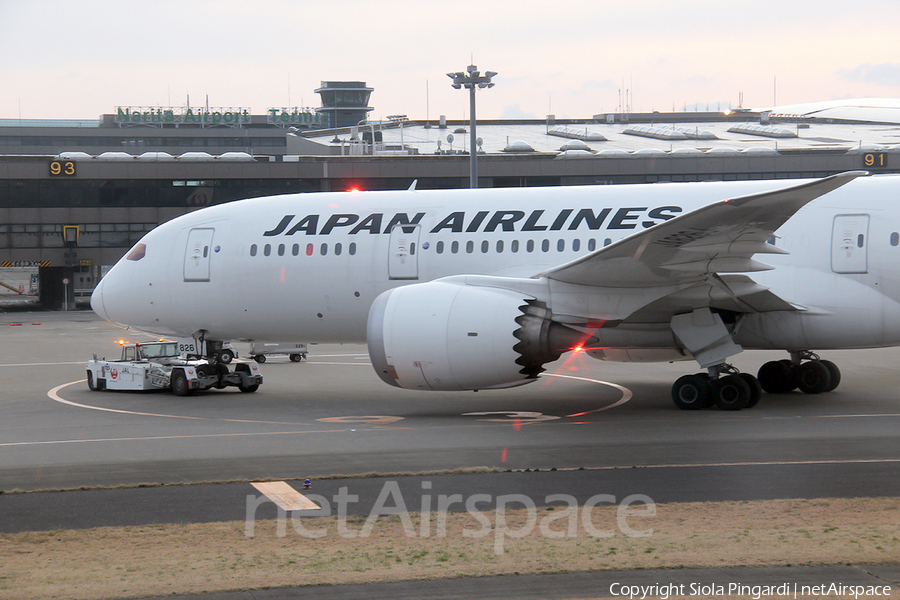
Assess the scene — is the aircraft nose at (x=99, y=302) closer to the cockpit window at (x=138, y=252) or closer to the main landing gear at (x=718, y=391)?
the cockpit window at (x=138, y=252)

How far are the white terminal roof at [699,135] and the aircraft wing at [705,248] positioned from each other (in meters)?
38.6

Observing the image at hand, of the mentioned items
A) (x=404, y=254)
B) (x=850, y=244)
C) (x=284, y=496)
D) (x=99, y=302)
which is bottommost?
(x=284, y=496)

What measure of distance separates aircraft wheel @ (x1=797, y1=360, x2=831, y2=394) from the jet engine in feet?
18.7

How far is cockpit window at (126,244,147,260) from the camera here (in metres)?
20.6

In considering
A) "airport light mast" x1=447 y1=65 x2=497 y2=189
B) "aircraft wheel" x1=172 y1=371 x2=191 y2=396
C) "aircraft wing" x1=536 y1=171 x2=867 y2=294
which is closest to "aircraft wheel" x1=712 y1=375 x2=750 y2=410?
"aircraft wing" x1=536 y1=171 x2=867 y2=294

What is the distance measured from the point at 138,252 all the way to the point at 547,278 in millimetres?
9933

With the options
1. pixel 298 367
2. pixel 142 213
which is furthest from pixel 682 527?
pixel 142 213

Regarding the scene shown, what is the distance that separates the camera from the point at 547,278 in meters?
15.7

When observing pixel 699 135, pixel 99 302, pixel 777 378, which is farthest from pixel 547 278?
pixel 699 135

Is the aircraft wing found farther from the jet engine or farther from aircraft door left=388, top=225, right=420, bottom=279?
Result: aircraft door left=388, top=225, right=420, bottom=279

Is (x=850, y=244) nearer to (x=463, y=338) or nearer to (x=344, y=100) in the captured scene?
(x=463, y=338)

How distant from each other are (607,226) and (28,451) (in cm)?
1045

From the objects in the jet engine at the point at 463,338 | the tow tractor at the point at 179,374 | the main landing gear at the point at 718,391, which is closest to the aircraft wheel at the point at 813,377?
the main landing gear at the point at 718,391

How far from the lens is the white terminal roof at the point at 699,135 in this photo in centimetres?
5741
